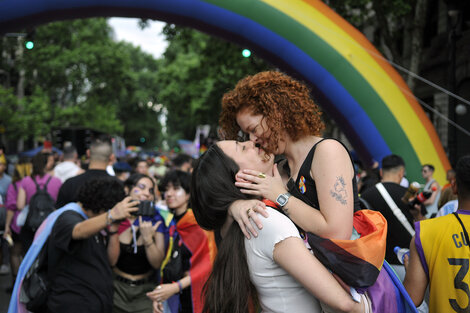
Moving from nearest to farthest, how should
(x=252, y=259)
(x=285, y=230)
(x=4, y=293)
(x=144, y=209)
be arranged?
(x=285, y=230), (x=252, y=259), (x=144, y=209), (x=4, y=293)

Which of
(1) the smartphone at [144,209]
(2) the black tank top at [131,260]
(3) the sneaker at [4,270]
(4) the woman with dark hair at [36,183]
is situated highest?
(1) the smartphone at [144,209]

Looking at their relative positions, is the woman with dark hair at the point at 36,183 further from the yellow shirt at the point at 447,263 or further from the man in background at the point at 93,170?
the yellow shirt at the point at 447,263

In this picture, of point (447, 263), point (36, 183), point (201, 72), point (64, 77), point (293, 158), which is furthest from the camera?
point (64, 77)

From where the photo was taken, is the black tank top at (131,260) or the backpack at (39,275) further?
the black tank top at (131,260)

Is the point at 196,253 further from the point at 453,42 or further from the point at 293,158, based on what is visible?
the point at 453,42

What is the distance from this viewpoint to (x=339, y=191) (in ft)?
6.89

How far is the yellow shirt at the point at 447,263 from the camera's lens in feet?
8.50

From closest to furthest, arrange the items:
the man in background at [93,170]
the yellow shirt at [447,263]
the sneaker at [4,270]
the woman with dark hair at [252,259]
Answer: the woman with dark hair at [252,259] → the yellow shirt at [447,263] → the man in background at [93,170] → the sneaker at [4,270]

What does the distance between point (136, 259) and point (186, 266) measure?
1.69 feet

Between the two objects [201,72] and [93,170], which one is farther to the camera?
[201,72]

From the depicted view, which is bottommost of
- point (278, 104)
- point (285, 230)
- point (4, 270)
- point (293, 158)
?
point (4, 270)

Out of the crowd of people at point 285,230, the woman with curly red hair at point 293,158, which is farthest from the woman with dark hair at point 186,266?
the woman with curly red hair at point 293,158

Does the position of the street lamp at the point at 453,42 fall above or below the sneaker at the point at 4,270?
above

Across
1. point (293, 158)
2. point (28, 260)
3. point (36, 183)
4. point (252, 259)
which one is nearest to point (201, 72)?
point (36, 183)
